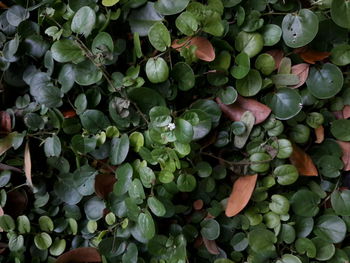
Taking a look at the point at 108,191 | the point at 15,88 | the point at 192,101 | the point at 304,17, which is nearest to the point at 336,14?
the point at 304,17

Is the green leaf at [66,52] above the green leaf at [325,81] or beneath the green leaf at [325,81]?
above

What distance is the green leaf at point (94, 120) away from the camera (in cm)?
92

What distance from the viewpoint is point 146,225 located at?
0.86m

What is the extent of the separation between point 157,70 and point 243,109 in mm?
240

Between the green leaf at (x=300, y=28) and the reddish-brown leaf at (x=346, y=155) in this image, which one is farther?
the reddish-brown leaf at (x=346, y=155)

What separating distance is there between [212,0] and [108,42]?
0.26 meters

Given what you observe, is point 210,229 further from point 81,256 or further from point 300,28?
point 300,28

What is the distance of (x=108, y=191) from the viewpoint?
969mm

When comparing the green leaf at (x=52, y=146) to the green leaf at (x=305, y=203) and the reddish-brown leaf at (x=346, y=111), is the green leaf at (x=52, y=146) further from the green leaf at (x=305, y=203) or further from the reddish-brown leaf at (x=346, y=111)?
the reddish-brown leaf at (x=346, y=111)

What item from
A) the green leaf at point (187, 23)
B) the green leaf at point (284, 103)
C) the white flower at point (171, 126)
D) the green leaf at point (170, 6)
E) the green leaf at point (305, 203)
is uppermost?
the green leaf at point (170, 6)

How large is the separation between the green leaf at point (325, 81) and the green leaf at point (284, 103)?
6cm

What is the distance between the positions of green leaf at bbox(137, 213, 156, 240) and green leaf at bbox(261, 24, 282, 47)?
1.62 ft

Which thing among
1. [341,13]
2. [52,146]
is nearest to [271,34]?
[341,13]

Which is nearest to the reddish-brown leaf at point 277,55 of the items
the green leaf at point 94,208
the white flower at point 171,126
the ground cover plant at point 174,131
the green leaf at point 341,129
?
the ground cover plant at point 174,131
